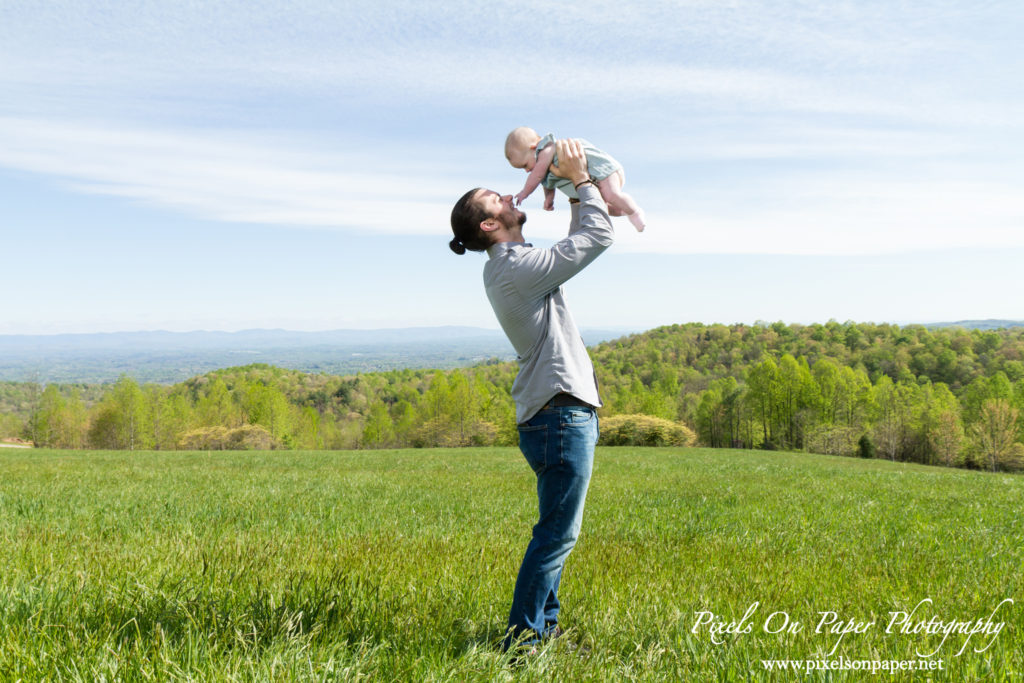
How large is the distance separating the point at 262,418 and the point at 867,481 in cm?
8254

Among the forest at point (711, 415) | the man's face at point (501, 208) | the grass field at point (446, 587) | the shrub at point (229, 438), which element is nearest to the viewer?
the grass field at point (446, 587)

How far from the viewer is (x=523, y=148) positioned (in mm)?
3613

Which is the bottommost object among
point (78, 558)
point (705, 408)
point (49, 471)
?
point (705, 408)

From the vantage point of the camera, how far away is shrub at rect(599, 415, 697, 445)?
63250 millimetres

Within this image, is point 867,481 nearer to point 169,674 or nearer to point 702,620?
point 702,620

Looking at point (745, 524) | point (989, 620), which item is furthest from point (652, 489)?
point (989, 620)

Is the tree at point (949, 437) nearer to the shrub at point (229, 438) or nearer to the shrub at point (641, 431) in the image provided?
the shrub at point (641, 431)

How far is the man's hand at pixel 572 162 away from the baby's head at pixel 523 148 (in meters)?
0.29

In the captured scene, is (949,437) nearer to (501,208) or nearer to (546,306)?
(546,306)

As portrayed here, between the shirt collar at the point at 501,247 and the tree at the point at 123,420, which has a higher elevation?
the shirt collar at the point at 501,247

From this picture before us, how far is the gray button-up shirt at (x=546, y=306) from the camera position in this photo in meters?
3.16

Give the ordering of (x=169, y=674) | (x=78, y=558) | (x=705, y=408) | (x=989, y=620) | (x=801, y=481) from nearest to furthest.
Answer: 1. (x=169, y=674)
2. (x=989, y=620)
3. (x=78, y=558)
4. (x=801, y=481)
5. (x=705, y=408)

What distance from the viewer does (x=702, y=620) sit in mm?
3918

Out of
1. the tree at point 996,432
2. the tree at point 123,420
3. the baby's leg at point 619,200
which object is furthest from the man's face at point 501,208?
the tree at point 123,420
